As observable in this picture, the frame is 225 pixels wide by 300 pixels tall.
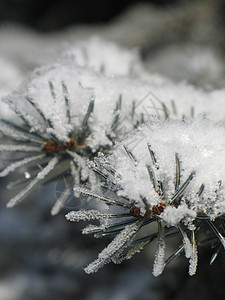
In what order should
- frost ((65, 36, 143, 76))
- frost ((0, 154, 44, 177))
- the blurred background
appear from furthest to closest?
the blurred background
frost ((65, 36, 143, 76))
frost ((0, 154, 44, 177))

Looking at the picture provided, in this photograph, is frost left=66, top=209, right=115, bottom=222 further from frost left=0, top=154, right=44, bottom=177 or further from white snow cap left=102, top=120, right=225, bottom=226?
frost left=0, top=154, right=44, bottom=177

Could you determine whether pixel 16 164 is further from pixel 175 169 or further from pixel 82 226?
pixel 82 226

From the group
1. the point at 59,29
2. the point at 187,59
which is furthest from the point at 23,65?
the point at 59,29

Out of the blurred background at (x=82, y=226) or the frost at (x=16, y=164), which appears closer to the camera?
the frost at (x=16, y=164)

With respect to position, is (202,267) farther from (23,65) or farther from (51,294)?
(23,65)

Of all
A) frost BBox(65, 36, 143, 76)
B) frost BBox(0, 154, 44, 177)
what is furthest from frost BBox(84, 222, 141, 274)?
frost BBox(65, 36, 143, 76)

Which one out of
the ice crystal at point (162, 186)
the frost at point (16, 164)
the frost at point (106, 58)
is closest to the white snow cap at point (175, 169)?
the ice crystal at point (162, 186)

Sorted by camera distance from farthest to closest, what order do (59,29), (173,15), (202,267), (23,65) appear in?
(59,29) < (173,15) < (23,65) < (202,267)

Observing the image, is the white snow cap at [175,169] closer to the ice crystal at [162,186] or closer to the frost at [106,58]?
the ice crystal at [162,186]

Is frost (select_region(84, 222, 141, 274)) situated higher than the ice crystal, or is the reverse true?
the ice crystal
